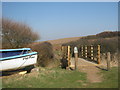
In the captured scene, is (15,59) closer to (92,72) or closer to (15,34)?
(92,72)

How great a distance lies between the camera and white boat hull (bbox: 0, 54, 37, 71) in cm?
1073

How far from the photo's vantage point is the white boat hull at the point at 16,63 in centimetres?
1073

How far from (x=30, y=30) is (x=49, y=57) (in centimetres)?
588

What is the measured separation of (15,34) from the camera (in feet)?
62.5

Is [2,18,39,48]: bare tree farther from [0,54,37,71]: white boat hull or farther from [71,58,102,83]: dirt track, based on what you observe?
[71,58,102,83]: dirt track

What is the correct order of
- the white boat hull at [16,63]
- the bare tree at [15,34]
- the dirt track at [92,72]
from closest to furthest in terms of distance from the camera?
1. the dirt track at [92,72]
2. the white boat hull at [16,63]
3. the bare tree at [15,34]

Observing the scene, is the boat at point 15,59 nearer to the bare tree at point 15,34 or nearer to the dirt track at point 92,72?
the dirt track at point 92,72

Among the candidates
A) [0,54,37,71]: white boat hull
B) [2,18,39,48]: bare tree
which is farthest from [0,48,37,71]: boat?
[2,18,39,48]: bare tree

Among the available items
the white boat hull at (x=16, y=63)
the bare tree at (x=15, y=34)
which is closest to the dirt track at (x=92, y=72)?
the white boat hull at (x=16, y=63)

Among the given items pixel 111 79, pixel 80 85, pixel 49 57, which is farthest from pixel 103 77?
pixel 49 57

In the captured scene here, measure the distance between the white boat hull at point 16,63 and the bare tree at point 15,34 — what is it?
19.6 feet

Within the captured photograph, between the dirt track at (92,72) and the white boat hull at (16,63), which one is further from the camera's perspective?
the white boat hull at (16,63)

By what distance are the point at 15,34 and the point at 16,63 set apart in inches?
327

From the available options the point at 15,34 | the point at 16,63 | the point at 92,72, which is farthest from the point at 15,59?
the point at 15,34
